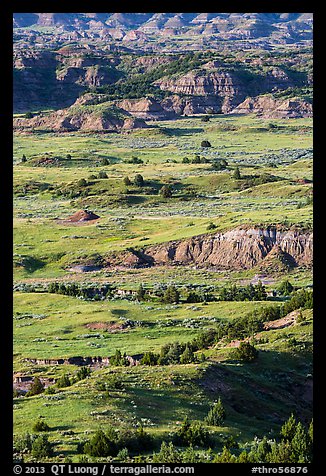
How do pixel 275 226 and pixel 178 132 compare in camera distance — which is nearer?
pixel 275 226

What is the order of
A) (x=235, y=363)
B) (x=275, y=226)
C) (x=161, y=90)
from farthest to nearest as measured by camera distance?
(x=161, y=90), (x=275, y=226), (x=235, y=363)

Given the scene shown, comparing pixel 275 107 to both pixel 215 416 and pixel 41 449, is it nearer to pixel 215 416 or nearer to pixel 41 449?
pixel 215 416

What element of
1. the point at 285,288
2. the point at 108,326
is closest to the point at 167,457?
the point at 108,326

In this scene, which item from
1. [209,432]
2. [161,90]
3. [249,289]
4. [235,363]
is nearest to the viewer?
[209,432]

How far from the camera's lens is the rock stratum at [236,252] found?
29984 millimetres

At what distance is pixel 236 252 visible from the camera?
1231 inches

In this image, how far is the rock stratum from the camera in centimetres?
2998

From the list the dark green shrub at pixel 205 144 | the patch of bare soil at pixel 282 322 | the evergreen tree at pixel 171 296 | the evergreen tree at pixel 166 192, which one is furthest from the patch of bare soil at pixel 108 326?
the dark green shrub at pixel 205 144

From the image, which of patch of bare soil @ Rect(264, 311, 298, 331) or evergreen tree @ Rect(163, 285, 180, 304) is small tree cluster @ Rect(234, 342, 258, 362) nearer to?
patch of bare soil @ Rect(264, 311, 298, 331)
